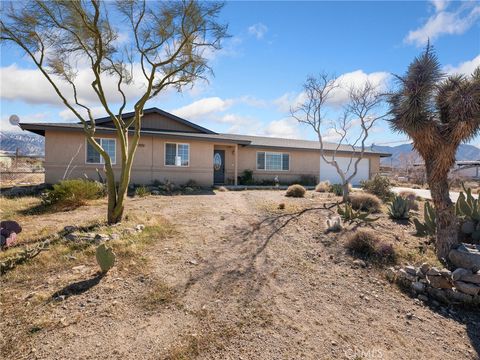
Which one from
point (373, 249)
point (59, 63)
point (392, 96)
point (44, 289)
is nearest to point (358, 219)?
point (373, 249)

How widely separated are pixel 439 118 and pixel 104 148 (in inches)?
579

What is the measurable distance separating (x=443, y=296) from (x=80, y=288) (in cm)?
603

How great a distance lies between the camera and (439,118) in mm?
6320

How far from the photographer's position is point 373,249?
6.50 meters

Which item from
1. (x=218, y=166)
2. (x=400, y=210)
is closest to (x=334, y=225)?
(x=400, y=210)

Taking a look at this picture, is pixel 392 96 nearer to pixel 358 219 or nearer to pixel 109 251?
pixel 358 219

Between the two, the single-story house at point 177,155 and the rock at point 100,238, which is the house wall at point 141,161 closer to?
the single-story house at point 177,155

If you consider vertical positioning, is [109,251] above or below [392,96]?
below

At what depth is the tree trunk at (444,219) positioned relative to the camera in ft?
20.9

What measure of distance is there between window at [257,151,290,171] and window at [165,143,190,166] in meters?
5.83

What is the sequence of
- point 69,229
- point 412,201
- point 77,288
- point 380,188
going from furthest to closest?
point 380,188, point 412,201, point 69,229, point 77,288

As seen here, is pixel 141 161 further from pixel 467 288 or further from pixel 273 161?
pixel 467 288

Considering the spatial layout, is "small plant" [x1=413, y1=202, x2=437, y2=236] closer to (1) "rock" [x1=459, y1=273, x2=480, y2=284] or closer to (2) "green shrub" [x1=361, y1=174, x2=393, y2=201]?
(1) "rock" [x1=459, y1=273, x2=480, y2=284]

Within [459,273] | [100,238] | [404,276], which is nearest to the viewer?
[459,273]
